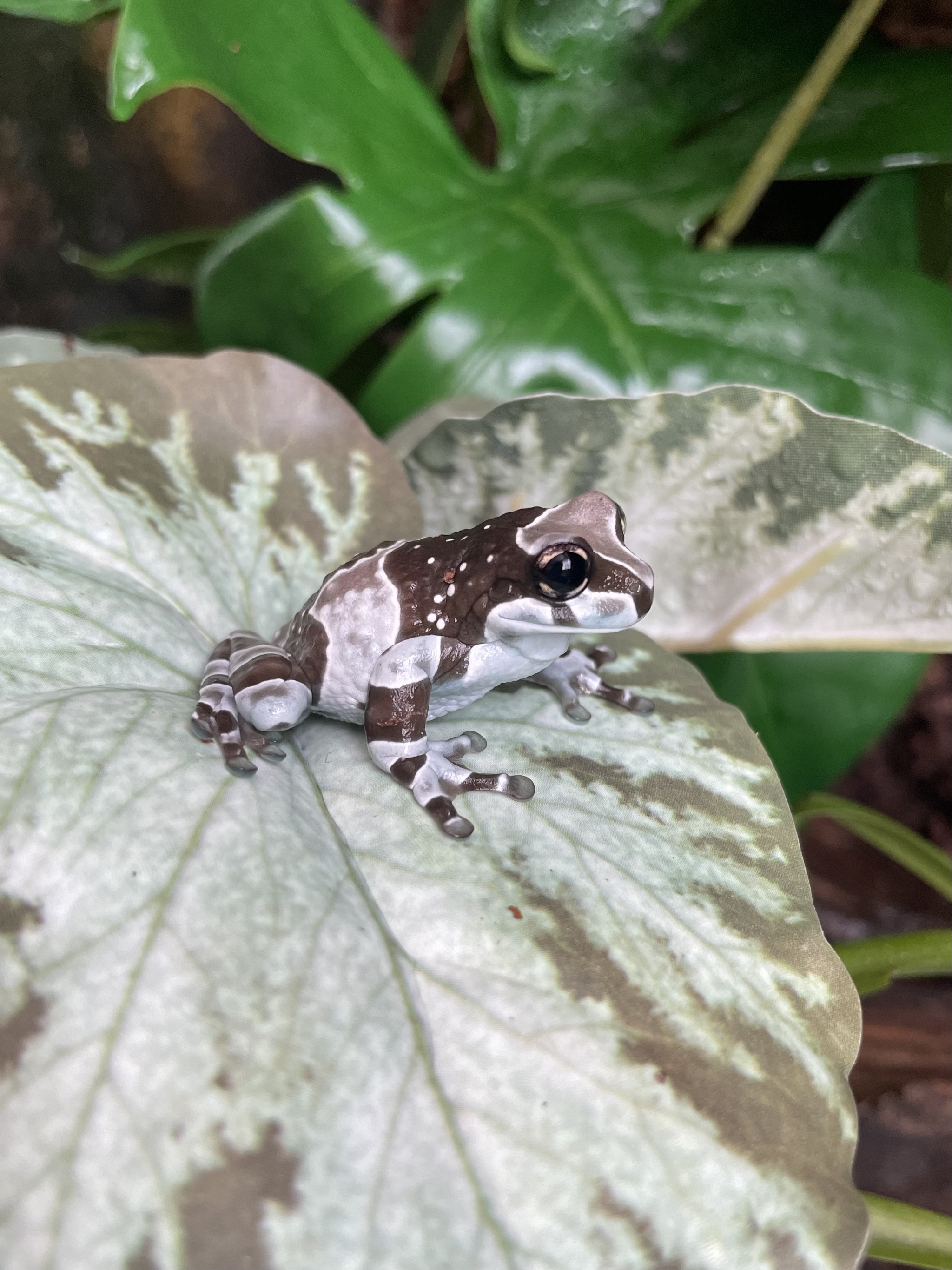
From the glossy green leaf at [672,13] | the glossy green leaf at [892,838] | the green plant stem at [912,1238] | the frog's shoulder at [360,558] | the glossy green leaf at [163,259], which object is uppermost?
the glossy green leaf at [163,259]

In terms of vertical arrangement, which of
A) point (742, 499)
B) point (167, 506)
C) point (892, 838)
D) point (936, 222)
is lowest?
point (892, 838)

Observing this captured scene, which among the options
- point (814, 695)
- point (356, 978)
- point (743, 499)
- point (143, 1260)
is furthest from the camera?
point (814, 695)

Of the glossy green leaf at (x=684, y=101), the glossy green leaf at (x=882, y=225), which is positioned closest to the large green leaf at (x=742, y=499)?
the glossy green leaf at (x=684, y=101)

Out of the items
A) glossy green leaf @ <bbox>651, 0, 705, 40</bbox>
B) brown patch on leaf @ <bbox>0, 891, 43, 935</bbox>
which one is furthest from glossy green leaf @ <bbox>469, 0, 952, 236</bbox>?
brown patch on leaf @ <bbox>0, 891, 43, 935</bbox>

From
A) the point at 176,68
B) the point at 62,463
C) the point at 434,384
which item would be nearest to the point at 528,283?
the point at 434,384

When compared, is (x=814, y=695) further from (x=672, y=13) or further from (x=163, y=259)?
(x=163, y=259)

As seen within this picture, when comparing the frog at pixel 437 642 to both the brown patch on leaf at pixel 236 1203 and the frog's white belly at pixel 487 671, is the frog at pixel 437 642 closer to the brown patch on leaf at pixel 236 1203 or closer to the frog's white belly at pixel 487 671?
the frog's white belly at pixel 487 671

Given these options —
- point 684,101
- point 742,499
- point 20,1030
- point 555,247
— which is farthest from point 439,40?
point 20,1030
